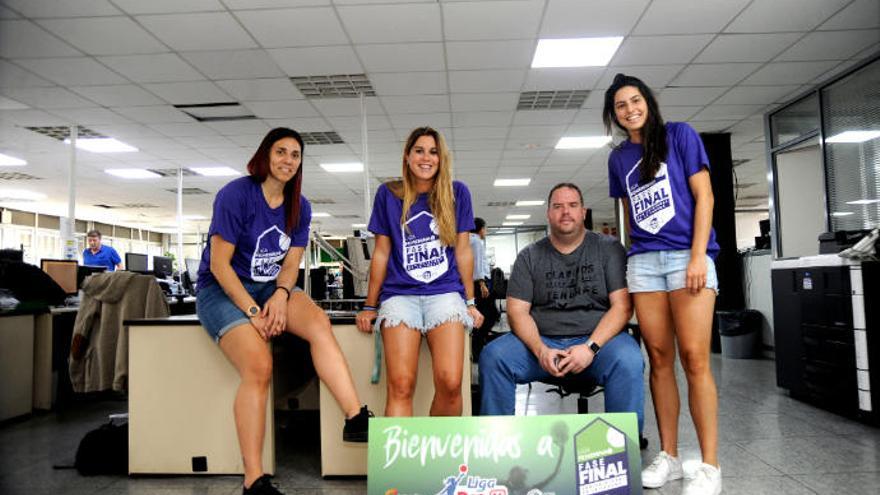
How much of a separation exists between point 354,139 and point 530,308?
5.25m

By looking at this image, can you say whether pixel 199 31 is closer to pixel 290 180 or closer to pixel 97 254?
pixel 290 180

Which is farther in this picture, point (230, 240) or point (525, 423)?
point (230, 240)

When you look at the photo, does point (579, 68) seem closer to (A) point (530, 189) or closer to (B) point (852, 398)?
(B) point (852, 398)

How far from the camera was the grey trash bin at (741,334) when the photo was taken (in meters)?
5.56

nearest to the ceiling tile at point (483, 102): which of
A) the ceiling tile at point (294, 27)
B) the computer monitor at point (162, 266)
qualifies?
the ceiling tile at point (294, 27)

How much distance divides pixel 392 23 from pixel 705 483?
11.5 ft

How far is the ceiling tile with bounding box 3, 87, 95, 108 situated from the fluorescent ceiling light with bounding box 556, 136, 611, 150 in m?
5.70

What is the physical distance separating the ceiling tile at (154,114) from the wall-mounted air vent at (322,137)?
136cm

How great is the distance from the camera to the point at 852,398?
9.78ft

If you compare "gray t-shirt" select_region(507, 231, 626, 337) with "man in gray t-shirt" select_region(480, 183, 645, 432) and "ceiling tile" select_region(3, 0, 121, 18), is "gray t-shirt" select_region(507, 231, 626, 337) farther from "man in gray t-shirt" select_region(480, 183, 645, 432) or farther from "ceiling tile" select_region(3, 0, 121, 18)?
"ceiling tile" select_region(3, 0, 121, 18)

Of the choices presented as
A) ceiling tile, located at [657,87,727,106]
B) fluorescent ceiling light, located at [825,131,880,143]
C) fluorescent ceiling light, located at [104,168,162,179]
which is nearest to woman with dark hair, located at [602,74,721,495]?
fluorescent ceiling light, located at [825,131,880,143]

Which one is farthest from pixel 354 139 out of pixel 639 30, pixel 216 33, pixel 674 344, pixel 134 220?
pixel 134 220

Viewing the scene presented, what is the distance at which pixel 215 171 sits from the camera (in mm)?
8625

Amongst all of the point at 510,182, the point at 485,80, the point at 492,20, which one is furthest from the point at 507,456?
the point at 510,182
